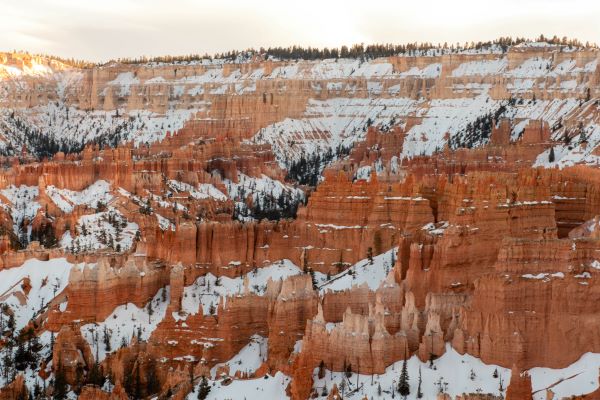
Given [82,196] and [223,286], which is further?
[82,196]

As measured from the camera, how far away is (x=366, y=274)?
68.9 meters

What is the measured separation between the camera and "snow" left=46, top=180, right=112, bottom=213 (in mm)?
117375

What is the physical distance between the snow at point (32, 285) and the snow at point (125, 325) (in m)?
7.49

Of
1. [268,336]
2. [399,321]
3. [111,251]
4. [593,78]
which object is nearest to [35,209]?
[111,251]

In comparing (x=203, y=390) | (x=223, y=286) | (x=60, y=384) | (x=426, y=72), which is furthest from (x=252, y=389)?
(x=426, y=72)

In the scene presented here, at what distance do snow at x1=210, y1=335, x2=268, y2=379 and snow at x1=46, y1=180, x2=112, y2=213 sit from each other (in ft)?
181

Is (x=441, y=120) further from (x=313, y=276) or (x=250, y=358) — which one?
(x=250, y=358)

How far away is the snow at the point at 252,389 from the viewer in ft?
175

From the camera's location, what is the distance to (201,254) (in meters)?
76.8

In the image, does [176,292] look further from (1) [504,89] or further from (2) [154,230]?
(1) [504,89]

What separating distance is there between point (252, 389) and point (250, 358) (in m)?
7.31

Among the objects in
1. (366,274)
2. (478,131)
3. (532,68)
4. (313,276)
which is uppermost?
(532,68)

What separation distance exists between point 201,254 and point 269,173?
232ft

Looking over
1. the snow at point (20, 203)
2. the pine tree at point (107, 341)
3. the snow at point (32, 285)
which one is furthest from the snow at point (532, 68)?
the pine tree at point (107, 341)
